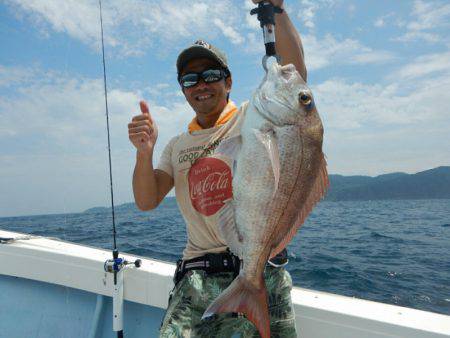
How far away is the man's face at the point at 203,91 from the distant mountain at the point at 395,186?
110m

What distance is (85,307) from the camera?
12.6 feet

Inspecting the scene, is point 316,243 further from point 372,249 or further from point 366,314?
point 366,314

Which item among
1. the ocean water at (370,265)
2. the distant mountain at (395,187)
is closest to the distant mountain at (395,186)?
the distant mountain at (395,187)

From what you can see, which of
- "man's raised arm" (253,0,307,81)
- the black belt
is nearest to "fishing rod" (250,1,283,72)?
"man's raised arm" (253,0,307,81)

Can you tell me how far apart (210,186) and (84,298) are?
2337 millimetres

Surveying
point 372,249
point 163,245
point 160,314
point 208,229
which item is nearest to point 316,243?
point 372,249

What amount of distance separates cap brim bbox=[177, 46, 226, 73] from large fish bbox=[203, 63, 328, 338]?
0.68 metres

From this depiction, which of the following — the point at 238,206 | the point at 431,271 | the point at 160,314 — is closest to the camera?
the point at 238,206

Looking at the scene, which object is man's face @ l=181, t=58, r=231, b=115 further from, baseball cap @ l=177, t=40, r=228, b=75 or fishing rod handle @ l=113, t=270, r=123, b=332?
fishing rod handle @ l=113, t=270, r=123, b=332

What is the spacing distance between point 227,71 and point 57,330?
3.30 metres

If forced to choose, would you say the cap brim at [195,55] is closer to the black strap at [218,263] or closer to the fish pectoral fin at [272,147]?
the fish pectoral fin at [272,147]

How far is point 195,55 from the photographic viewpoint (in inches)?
104

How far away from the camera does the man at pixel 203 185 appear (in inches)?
95.5

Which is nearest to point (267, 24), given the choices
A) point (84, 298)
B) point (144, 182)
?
point (144, 182)
